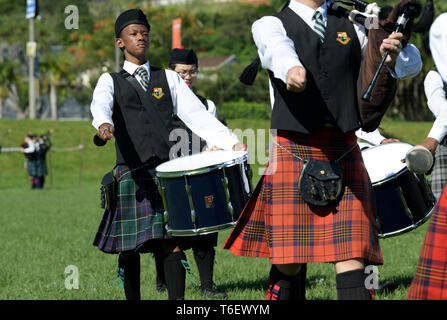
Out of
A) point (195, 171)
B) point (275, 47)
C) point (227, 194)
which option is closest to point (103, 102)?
point (195, 171)

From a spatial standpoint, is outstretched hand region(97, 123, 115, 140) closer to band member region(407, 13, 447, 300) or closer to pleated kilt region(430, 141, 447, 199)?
band member region(407, 13, 447, 300)

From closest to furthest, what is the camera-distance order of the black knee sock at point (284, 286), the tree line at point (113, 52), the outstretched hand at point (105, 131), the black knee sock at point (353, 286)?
the black knee sock at point (353, 286) < the black knee sock at point (284, 286) < the outstretched hand at point (105, 131) < the tree line at point (113, 52)

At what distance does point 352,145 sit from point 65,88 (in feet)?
185

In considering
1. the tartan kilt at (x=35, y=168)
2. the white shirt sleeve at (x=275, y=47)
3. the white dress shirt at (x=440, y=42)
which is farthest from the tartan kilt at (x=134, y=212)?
the tartan kilt at (x=35, y=168)

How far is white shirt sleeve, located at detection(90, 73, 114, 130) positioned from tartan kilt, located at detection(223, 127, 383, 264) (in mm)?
1127

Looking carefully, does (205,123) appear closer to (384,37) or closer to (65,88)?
(384,37)

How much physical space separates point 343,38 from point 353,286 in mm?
1136

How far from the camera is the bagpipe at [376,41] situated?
114 inches

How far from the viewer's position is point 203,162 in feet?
13.9

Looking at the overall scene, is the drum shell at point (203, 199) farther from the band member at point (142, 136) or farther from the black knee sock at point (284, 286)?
the black knee sock at point (284, 286)

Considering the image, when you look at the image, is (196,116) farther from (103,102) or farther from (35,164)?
(35,164)

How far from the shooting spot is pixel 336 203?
3.20 metres

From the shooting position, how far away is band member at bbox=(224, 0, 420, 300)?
3.14 m

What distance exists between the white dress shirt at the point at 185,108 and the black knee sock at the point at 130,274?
3.04ft
